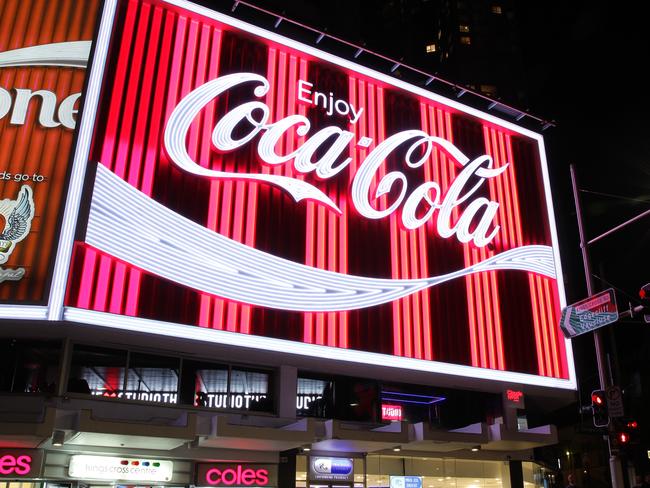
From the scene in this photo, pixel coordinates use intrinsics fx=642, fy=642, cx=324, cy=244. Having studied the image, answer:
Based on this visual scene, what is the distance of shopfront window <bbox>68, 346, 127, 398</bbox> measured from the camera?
1364cm

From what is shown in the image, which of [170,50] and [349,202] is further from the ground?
[170,50]

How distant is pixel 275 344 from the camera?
15.4 meters

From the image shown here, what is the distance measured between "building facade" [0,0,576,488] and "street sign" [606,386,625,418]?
11.0 ft

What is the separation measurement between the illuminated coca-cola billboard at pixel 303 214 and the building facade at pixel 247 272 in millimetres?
62

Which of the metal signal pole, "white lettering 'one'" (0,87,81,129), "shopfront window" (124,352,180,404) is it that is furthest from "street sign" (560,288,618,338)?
"white lettering 'one'" (0,87,81,129)

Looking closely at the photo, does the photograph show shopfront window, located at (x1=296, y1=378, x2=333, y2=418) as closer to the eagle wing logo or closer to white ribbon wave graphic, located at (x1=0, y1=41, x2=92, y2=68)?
the eagle wing logo

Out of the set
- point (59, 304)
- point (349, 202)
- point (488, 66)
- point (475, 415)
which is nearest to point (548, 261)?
point (475, 415)

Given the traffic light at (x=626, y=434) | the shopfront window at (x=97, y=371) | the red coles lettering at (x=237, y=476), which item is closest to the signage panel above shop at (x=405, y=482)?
the red coles lettering at (x=237, y=476)

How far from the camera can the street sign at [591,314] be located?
576 inches

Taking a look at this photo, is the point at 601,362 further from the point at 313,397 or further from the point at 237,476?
the point at 237,476

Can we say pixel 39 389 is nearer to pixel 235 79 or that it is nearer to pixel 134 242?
pixel 134 242

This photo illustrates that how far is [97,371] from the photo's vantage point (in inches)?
547

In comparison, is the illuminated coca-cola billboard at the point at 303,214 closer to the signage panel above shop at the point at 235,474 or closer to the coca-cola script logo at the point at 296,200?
the coca-cola script logo at the point at 296,200

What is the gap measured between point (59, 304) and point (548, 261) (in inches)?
611
